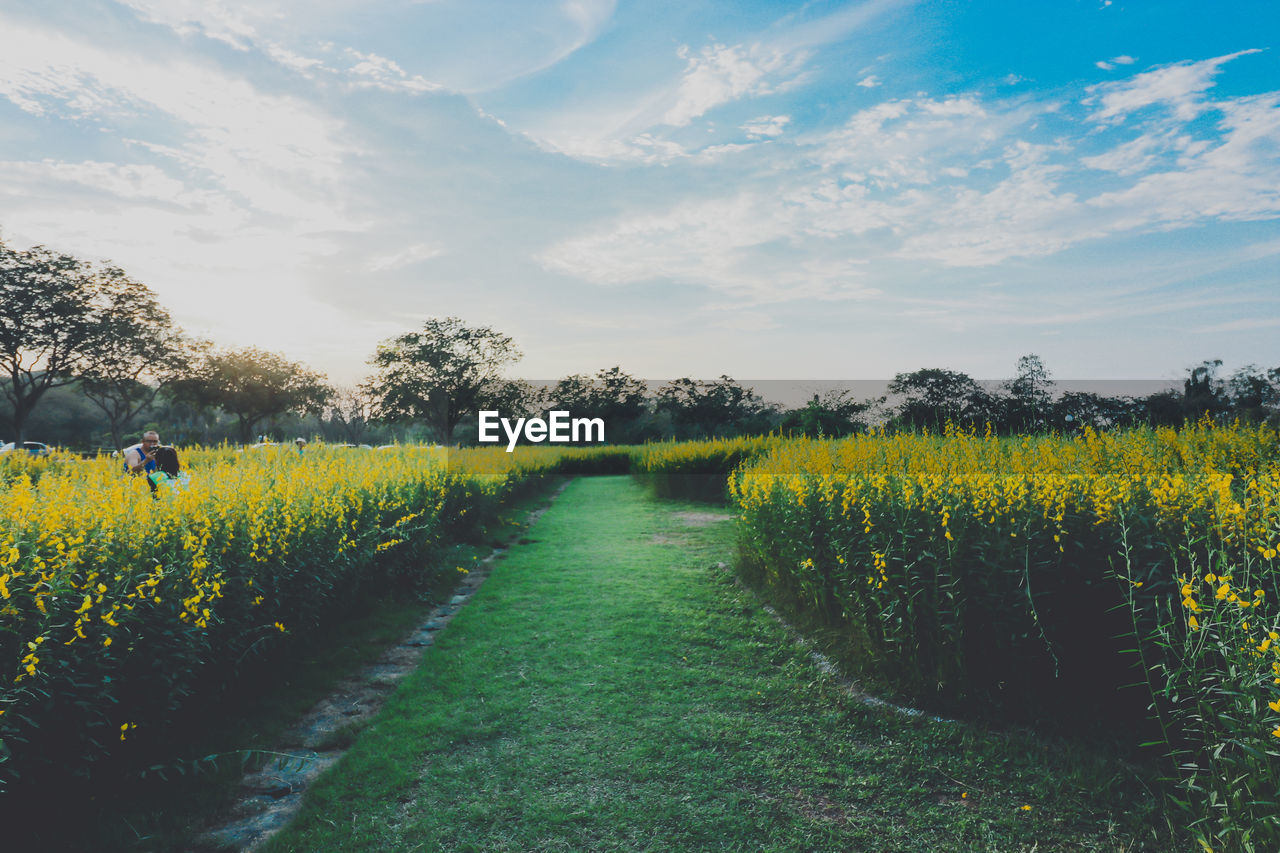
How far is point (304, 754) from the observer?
12.4ft

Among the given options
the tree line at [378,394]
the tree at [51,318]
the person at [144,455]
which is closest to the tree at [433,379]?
the tree line at [378,394]

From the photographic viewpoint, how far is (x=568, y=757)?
12.1ft

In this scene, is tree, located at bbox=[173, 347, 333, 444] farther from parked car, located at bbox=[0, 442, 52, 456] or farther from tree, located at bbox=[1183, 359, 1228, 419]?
tree, located at bbox=[1183, 359, 1228, 419]

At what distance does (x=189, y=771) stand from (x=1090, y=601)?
17.0 feet

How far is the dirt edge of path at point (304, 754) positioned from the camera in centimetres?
304

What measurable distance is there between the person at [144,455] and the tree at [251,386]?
33.5 metres

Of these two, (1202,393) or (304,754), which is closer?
(304,754)

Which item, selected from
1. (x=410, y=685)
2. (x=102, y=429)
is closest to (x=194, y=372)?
(x=102, y=429)

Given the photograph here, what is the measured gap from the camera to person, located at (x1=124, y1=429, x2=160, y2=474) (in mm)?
8203

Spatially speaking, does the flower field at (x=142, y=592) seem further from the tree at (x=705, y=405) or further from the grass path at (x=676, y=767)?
the tree at (x=705, y=405)
